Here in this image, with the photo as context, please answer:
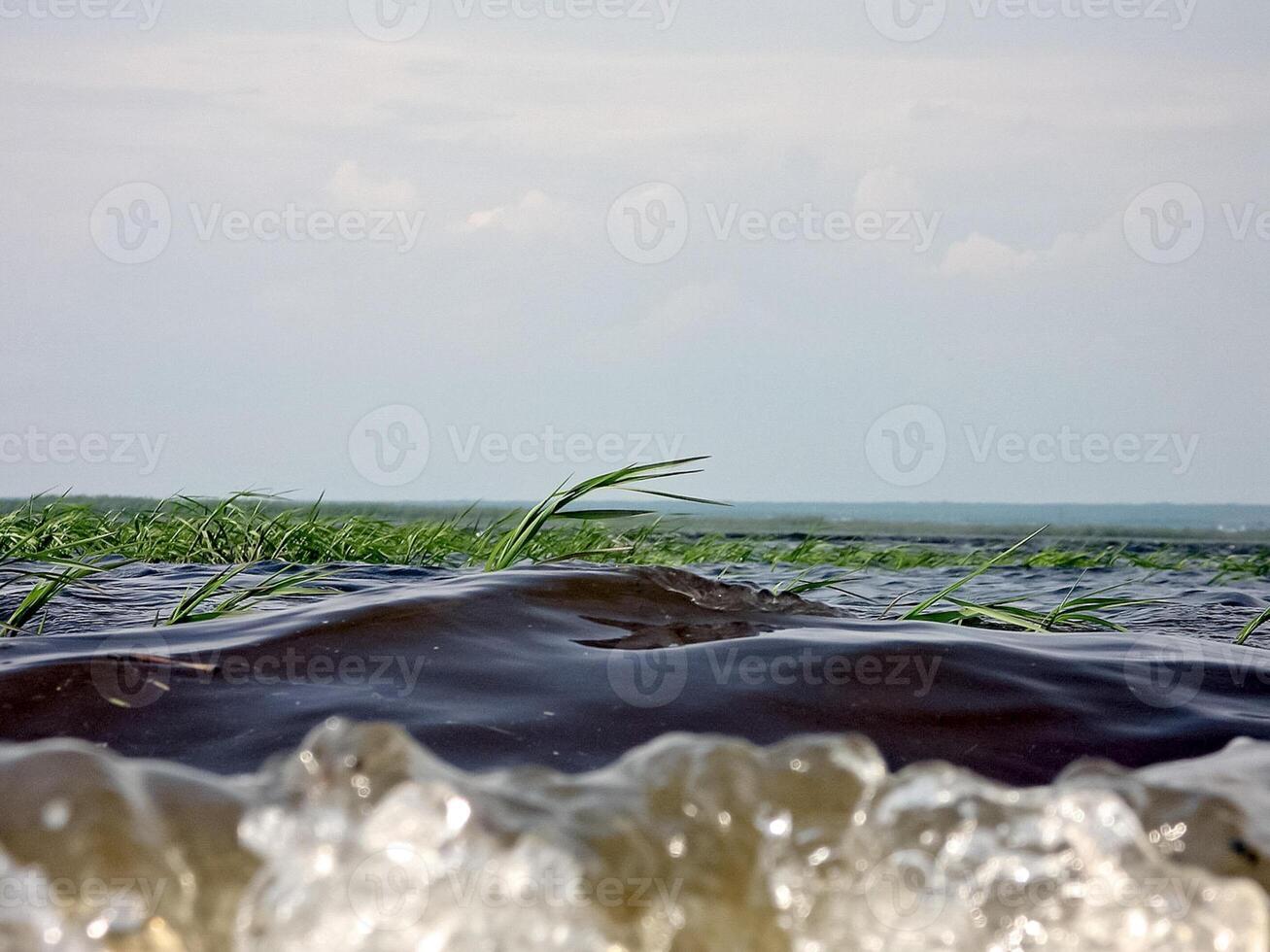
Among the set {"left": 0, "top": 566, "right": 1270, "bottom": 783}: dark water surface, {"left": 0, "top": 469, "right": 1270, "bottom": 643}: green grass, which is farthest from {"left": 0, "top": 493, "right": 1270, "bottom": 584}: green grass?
{"left": 0, "top": 566, "right": 1270, "bottom": 783}: dark water surface

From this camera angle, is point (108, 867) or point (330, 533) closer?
point (108, 867)

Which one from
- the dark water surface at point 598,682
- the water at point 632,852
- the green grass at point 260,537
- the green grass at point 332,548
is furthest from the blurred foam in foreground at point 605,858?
the green grass at point 260,537


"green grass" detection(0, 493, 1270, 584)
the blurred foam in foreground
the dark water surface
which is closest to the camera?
the blurred foam in foreground

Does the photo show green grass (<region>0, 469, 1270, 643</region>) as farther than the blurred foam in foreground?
Yes

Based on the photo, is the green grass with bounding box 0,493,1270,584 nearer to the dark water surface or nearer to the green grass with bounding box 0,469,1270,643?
the green grass with bounding box 0,469,1270,643

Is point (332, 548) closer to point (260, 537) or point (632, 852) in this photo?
point (260, 537)

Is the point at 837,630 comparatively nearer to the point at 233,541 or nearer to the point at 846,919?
the point at 846,919

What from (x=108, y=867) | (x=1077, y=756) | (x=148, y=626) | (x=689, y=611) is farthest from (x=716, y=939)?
(x=148, y=626)

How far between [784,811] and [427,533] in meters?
4.81

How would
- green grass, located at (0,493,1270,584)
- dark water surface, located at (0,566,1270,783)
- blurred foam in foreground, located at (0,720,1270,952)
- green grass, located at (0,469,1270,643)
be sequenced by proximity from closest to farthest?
blurred foam in foreground, located at (0,720,1270,952), dark water surface, located at (0,566,1270,783), green grass, located at (0,469,1270,643), green grass, located at (0,493,1270,584)

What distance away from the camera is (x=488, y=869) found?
945 mm

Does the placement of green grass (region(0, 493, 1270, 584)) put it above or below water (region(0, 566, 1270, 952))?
above

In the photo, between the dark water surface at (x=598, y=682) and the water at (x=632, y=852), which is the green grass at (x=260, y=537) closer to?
the dark water surface at (x=598, y=682)

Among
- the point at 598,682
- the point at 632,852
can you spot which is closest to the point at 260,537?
the point at 598,682
